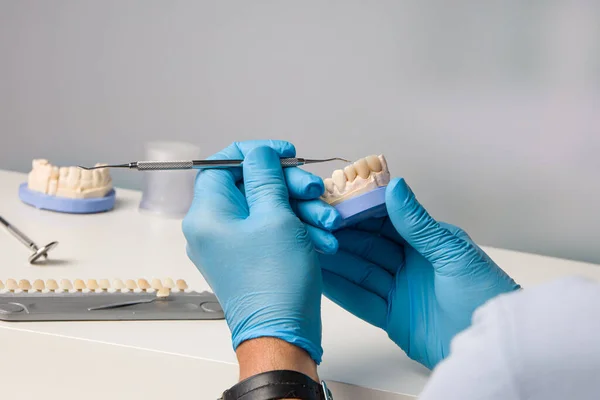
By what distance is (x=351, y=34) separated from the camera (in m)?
1.65

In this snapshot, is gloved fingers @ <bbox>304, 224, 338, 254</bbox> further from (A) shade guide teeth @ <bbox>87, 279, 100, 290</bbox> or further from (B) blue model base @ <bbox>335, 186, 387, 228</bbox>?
(A) shade guide teeth @ <bbox>87, 279, 100, 290</bbox>

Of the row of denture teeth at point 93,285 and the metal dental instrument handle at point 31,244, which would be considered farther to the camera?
the metal dental instrument handle at point 31,244

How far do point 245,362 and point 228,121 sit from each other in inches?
38.6

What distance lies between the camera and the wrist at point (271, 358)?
855 mm

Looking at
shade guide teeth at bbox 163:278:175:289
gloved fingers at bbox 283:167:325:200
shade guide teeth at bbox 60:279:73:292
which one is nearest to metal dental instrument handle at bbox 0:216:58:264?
shade guide teeth at bbox 60:279:73:292

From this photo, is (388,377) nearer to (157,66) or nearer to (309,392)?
(309,392)

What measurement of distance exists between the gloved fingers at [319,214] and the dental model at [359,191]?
0.03m

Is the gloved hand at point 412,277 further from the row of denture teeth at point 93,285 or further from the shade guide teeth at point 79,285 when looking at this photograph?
the shade guide teeth at point 79,285

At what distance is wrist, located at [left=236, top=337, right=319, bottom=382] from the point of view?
85 cm

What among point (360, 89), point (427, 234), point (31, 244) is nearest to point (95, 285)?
point (31, 244)

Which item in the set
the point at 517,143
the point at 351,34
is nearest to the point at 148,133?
the point at 351,34

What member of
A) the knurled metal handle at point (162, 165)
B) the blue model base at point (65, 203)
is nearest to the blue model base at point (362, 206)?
the knurled metal handle at point (162, 165)

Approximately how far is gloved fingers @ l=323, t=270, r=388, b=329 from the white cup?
2.01ft

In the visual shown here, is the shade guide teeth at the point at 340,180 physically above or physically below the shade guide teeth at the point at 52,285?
above
